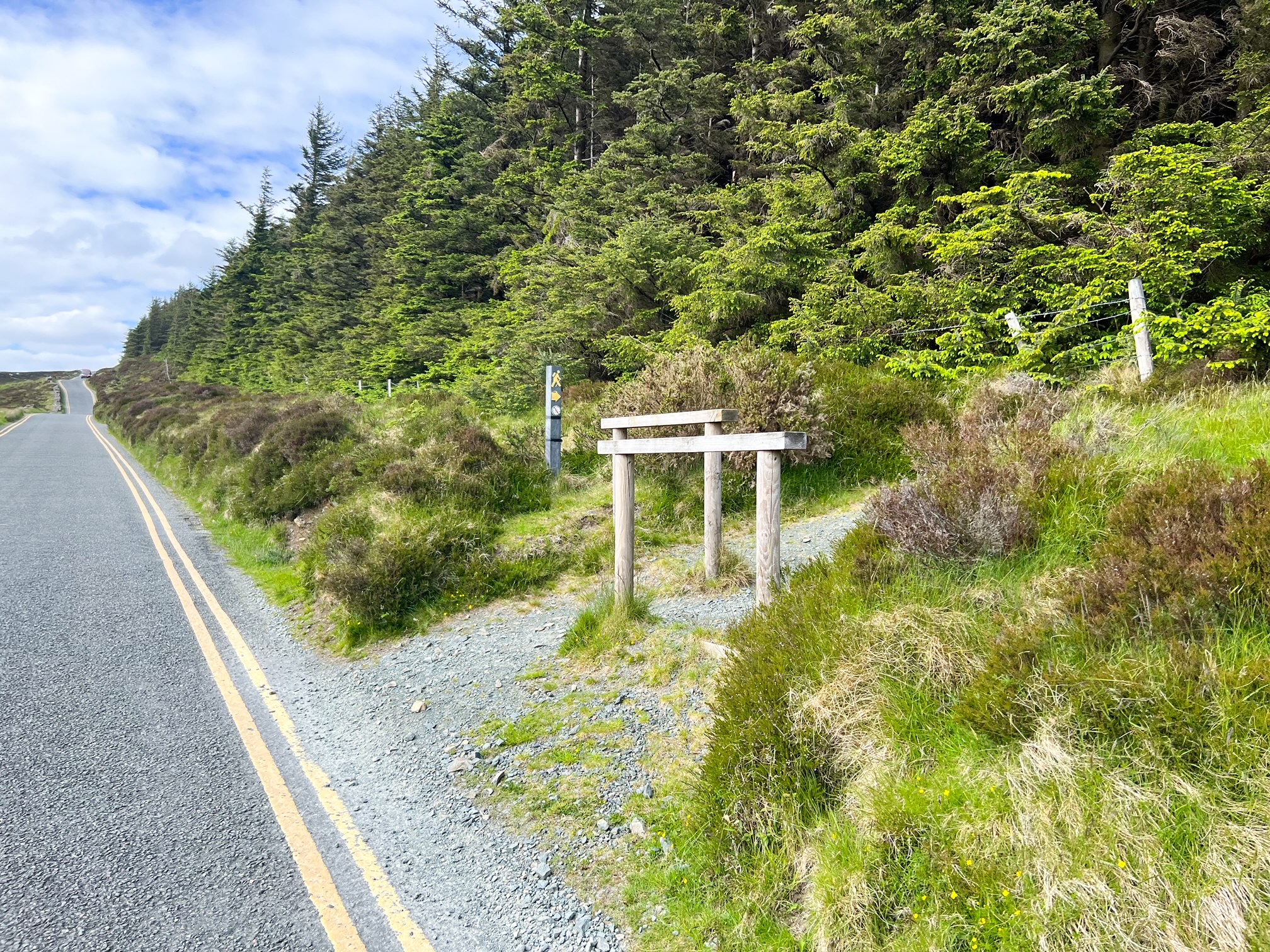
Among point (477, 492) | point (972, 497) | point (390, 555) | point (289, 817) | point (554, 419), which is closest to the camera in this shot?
point (289, 817)

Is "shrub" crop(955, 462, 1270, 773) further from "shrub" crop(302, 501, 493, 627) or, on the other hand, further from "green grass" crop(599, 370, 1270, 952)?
"shrub" crop(302, 501, 493, 627)

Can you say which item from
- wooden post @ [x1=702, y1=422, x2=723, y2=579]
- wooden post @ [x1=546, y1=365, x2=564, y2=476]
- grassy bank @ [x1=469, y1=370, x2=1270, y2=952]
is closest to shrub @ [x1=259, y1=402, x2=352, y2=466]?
wooden post @ [x1=546, y1=365, x2=564, y2=476]

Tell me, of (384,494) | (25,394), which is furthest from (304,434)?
(25,394)

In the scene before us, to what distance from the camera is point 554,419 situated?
11.2 meters

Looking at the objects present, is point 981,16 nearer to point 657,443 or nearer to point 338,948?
point 657,443

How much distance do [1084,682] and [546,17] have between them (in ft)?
97.1

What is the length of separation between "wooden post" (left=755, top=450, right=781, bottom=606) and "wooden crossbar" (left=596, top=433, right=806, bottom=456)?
108mm

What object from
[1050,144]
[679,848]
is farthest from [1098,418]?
Answer: [1050,144]

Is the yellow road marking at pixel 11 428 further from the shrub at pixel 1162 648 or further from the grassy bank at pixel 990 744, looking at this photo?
the shrub at pixel 1162 648

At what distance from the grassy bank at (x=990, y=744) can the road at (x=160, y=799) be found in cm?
119

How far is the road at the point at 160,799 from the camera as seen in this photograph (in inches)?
121

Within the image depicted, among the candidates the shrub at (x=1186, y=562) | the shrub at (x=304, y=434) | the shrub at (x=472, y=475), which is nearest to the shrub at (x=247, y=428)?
the shrub at (x=304, y=434)

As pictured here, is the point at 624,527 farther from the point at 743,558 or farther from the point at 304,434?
the point at 304,434

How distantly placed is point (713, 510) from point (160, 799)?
4.82m
